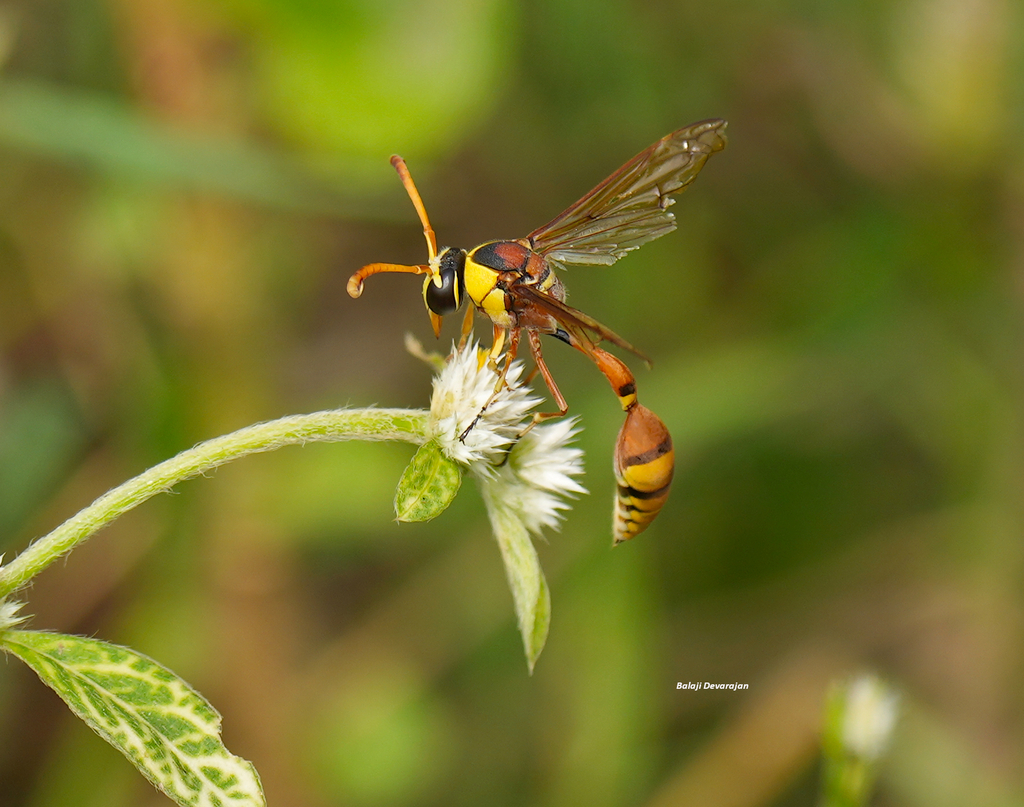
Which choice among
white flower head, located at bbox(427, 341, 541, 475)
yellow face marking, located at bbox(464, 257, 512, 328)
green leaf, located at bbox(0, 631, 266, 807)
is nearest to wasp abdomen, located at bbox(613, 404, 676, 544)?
white flower head, located at bbox(427, 341, 541, 475)

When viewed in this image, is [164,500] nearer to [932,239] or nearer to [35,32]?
[35,32]

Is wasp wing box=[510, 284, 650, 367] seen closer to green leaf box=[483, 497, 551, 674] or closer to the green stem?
green leaf box=[483, 497, 551, 674]

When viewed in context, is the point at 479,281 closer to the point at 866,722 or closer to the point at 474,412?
the point at 474,412

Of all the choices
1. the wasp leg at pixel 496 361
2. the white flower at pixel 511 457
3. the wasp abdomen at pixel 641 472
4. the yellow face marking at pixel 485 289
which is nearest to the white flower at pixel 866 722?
the wasp abdomen at pixel 641 472

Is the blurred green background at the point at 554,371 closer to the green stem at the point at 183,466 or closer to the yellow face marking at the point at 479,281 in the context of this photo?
the yellow face marking at the point at 479,281

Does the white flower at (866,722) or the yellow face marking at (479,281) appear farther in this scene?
the yellow face marking at (479,281)

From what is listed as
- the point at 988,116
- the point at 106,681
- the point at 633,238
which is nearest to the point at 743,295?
the point at 988,116
